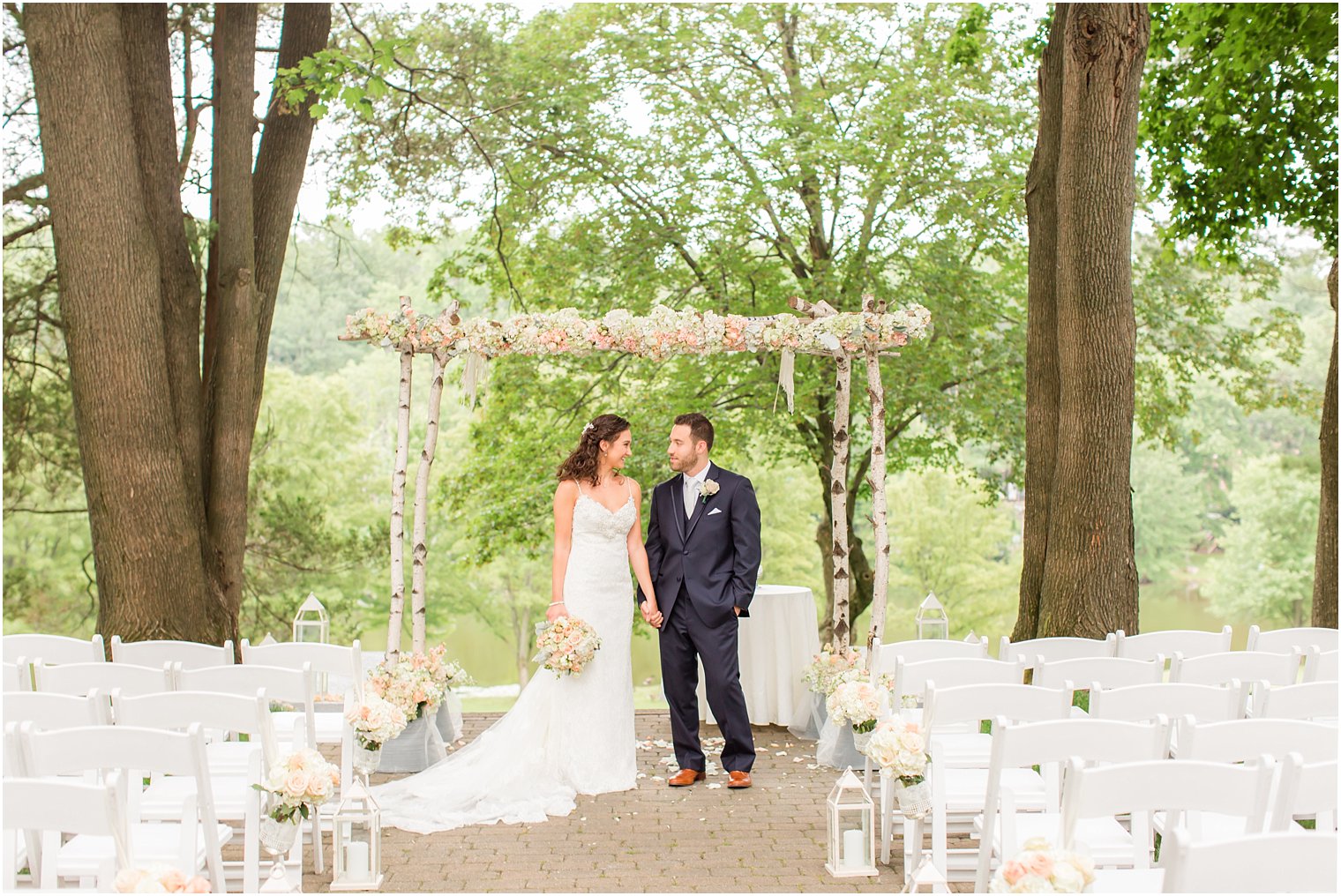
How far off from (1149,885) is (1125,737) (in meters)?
0.42

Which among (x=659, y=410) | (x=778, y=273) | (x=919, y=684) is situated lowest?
(x=919, y=684)

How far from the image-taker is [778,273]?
13.2m

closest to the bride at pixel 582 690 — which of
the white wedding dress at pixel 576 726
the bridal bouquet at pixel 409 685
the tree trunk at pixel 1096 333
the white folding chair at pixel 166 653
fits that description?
Result: the white wedding dress at pixel 576 726

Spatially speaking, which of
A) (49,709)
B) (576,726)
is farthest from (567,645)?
(49,709)

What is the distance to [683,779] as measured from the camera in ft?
20.6

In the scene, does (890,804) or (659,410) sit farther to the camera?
(659,410)

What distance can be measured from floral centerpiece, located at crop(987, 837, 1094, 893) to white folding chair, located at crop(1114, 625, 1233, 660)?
3452 mm

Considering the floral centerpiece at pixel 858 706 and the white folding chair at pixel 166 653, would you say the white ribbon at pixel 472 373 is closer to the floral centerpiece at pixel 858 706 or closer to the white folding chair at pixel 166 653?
the white folding chair at pixel 166 653

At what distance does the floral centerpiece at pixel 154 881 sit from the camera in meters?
2.79

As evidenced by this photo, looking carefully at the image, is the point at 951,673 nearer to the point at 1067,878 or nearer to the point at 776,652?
the point at 1067,878

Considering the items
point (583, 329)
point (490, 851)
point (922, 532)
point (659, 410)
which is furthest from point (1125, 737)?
point (922, 532)

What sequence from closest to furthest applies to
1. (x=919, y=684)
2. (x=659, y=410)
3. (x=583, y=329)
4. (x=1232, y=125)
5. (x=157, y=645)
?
(x=919, y=684) → (x=157, y=645) → (x=583, y=329) → (x=1232, y=125) → (x=659, y=410)

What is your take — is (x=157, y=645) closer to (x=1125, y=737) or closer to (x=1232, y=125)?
(x=1125, y=737)

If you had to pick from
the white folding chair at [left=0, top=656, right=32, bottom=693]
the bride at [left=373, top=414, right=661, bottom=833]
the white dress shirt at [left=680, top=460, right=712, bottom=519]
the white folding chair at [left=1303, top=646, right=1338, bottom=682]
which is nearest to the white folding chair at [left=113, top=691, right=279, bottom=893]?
the white folding chair at [left=0, top=656, right=32, bottom=693]
